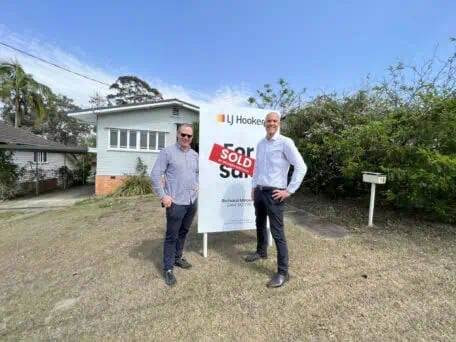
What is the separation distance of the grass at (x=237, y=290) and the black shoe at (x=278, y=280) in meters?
0.06

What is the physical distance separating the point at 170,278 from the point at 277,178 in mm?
1643

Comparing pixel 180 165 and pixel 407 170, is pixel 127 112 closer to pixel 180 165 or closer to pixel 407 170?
pixel 180 165

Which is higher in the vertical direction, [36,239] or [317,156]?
[317,156]

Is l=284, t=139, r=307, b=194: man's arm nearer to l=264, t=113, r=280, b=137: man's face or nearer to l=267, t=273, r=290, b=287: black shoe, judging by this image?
l=264, t=113, r=280, b=137: man's face

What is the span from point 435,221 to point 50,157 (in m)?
21.7

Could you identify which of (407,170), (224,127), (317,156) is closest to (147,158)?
(317,156)

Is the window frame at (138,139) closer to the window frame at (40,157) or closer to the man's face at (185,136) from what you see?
the window frame at (40,157)

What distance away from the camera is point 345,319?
2039 millimetres

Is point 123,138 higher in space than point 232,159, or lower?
higher

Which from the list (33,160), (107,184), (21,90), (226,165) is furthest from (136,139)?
(21,90)

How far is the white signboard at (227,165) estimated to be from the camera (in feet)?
10.4

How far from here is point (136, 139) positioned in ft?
39.6

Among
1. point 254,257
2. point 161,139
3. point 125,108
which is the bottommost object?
point 254,257

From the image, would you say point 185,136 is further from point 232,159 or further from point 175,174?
point 232,159
